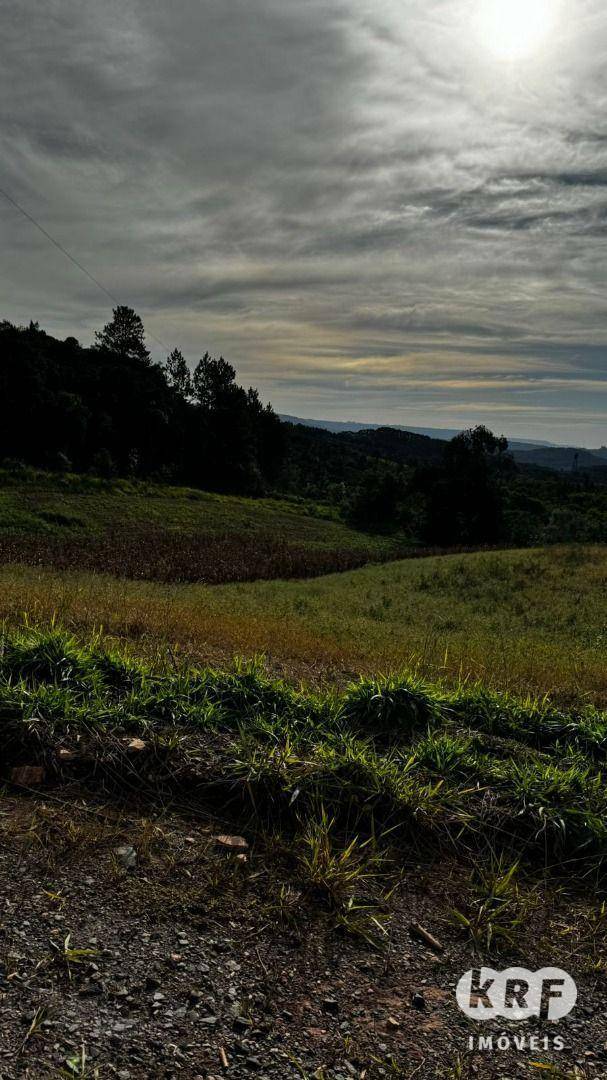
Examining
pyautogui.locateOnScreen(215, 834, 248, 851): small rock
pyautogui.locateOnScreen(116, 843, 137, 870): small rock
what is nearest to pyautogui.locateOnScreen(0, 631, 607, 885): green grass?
pyautogui.locateOnScreen(215, 834, 248, 851): small rock

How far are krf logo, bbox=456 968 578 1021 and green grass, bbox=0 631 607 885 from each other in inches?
15.6

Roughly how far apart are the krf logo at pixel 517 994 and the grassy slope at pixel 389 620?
4.16 metres

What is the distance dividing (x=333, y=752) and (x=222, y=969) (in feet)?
5.82

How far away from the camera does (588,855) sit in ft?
13.3

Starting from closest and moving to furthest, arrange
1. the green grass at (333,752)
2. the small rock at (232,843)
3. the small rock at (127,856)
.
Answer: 1. the small rock at (127,856)
2. the small rock at (232,843)
3. the green grass at (333,752)

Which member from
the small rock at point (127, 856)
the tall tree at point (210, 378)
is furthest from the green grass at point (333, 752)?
the tall tree at point (210, 378)

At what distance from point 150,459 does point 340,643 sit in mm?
62359

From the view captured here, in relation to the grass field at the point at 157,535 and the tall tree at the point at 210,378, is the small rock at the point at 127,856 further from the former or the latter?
the tall tree at the point at 210,378

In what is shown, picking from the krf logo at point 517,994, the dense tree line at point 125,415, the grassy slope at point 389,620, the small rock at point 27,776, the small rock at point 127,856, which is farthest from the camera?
the dense tree line at point 125,415

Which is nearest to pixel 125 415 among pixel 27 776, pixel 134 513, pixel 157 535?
pixel 134 513

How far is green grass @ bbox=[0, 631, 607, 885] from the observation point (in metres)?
4.16

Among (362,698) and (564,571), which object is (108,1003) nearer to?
(362,698)

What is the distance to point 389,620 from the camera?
615 inches

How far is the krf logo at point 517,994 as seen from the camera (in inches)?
113
